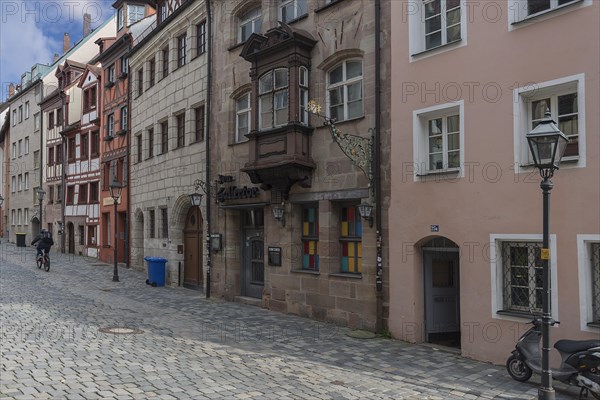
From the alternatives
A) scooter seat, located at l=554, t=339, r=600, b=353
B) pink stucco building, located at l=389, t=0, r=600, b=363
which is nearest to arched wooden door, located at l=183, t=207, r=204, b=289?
pink stucco building, located at l=389, t=0, r=600, b=363

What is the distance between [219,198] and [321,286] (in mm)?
5000

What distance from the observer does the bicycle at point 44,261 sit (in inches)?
902

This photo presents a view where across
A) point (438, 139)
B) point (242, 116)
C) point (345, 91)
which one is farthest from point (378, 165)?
point (242, 116)

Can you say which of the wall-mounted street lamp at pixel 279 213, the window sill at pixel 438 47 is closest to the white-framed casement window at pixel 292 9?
the window sill at pixel 438 47

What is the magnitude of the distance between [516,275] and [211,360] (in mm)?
5305

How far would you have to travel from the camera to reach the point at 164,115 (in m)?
20.9

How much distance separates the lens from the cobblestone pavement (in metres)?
7.22

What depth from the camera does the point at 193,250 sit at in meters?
19.3

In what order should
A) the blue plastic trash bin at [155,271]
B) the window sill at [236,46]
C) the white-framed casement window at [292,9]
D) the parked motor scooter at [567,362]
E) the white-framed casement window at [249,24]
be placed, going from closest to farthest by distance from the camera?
the parked motor scooter at [567,362] < the white-framed casement window at [292,9] < the white-framed casement window at [249,24] < the window sill at [236,46] < the blue plastic trash bin at [155,271]

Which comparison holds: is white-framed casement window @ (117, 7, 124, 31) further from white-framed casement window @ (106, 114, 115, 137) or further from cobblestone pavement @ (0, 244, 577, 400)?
cobblestone pavement @ (0, 244, 577, 400)

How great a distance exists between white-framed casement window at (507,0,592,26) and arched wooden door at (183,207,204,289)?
1277 cm

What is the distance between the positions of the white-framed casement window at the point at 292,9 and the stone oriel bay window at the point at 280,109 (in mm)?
981

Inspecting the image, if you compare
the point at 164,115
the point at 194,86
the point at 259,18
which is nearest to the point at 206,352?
the point at 259,18

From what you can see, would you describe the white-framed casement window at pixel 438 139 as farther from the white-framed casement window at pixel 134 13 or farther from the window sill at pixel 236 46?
the white-framed casement window at pixel 134 13
